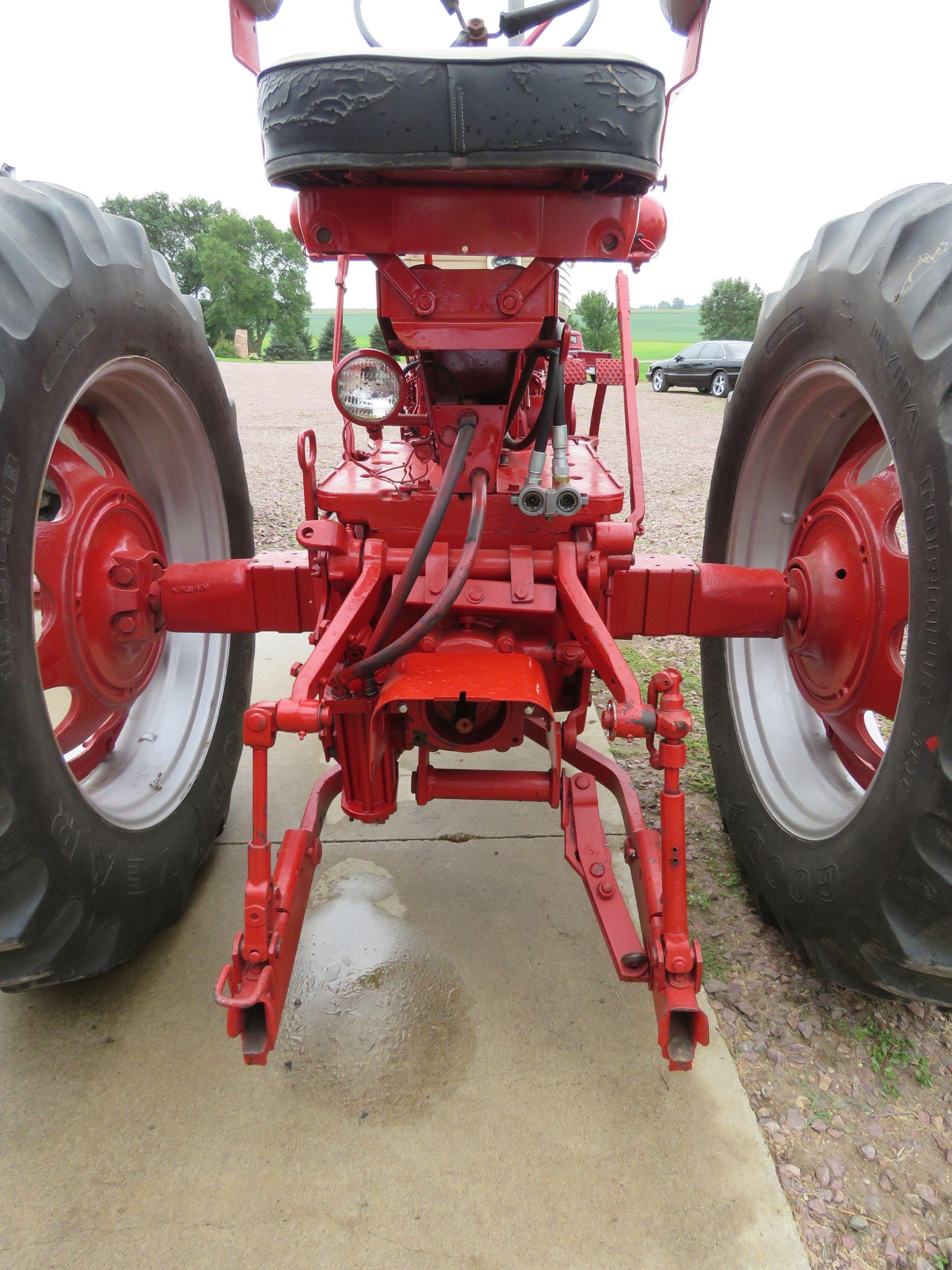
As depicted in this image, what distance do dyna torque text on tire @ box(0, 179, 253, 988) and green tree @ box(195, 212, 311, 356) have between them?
46673 millimetres

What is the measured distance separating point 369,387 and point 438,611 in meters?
0.62

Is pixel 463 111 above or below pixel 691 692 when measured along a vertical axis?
above

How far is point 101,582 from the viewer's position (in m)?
1.84

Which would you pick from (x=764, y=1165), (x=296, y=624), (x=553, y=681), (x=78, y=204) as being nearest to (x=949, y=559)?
(x=553, y=681)

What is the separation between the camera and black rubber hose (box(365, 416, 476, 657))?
1521 mm

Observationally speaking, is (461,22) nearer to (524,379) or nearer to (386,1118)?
(524,379)

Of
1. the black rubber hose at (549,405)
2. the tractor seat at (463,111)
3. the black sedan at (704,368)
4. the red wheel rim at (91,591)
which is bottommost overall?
the red wheel rim at (91,591)

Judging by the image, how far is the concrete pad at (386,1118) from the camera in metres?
1.33

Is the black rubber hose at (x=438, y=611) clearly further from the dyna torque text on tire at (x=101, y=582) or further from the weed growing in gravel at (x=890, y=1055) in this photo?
the weed growing in gravel at (x=890, y=1055)

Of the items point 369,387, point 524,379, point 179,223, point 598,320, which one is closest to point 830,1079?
point 524,379

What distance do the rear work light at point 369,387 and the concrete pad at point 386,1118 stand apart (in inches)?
49.8

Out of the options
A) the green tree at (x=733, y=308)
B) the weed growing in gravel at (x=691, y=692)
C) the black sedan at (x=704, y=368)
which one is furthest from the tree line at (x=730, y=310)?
the weed growing in gravel at (x=691, y=692)

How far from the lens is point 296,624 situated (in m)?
1.94

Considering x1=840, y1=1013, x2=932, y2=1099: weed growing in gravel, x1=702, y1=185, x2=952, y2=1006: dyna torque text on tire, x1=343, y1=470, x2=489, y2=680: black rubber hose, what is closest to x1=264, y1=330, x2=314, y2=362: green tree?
x1=702, y1=185, x2=952, y2=1006: dyna torque text on tire
